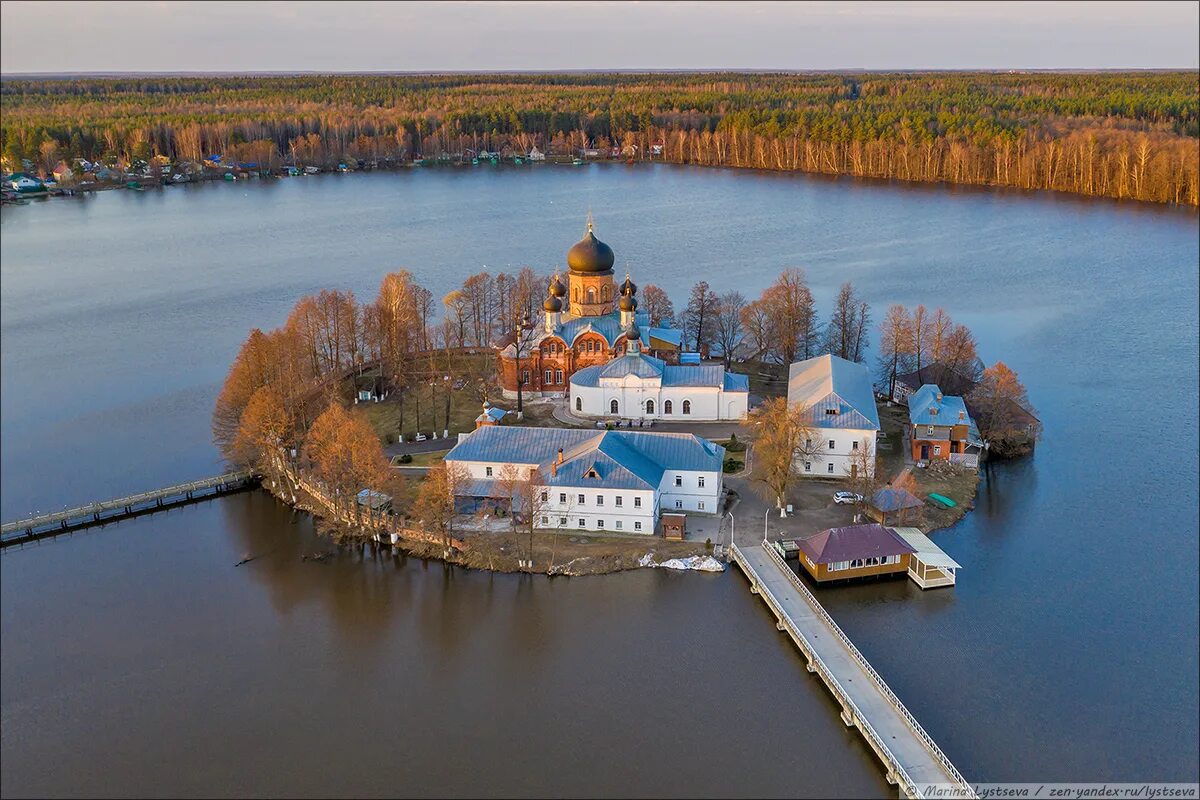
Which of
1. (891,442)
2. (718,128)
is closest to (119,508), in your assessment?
(891,442)

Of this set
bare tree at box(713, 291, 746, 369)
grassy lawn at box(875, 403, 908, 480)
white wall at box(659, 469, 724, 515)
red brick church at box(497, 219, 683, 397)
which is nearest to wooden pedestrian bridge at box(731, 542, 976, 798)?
white wall at box(659, 469, 724, 515)

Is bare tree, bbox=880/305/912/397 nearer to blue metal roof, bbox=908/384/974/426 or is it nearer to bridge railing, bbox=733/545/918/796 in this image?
blue metal roof, bbox=908/384/974/426

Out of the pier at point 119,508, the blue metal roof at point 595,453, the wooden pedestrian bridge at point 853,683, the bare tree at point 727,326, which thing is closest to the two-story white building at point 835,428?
the blue metal roof at point 595,453

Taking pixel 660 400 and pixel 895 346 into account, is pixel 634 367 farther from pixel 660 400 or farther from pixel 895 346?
pixel 895 346

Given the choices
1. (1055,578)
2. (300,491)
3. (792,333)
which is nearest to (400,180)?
(792,333)

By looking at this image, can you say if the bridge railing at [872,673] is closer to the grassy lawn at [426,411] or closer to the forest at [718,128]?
the grassy lawn at [426,411]
